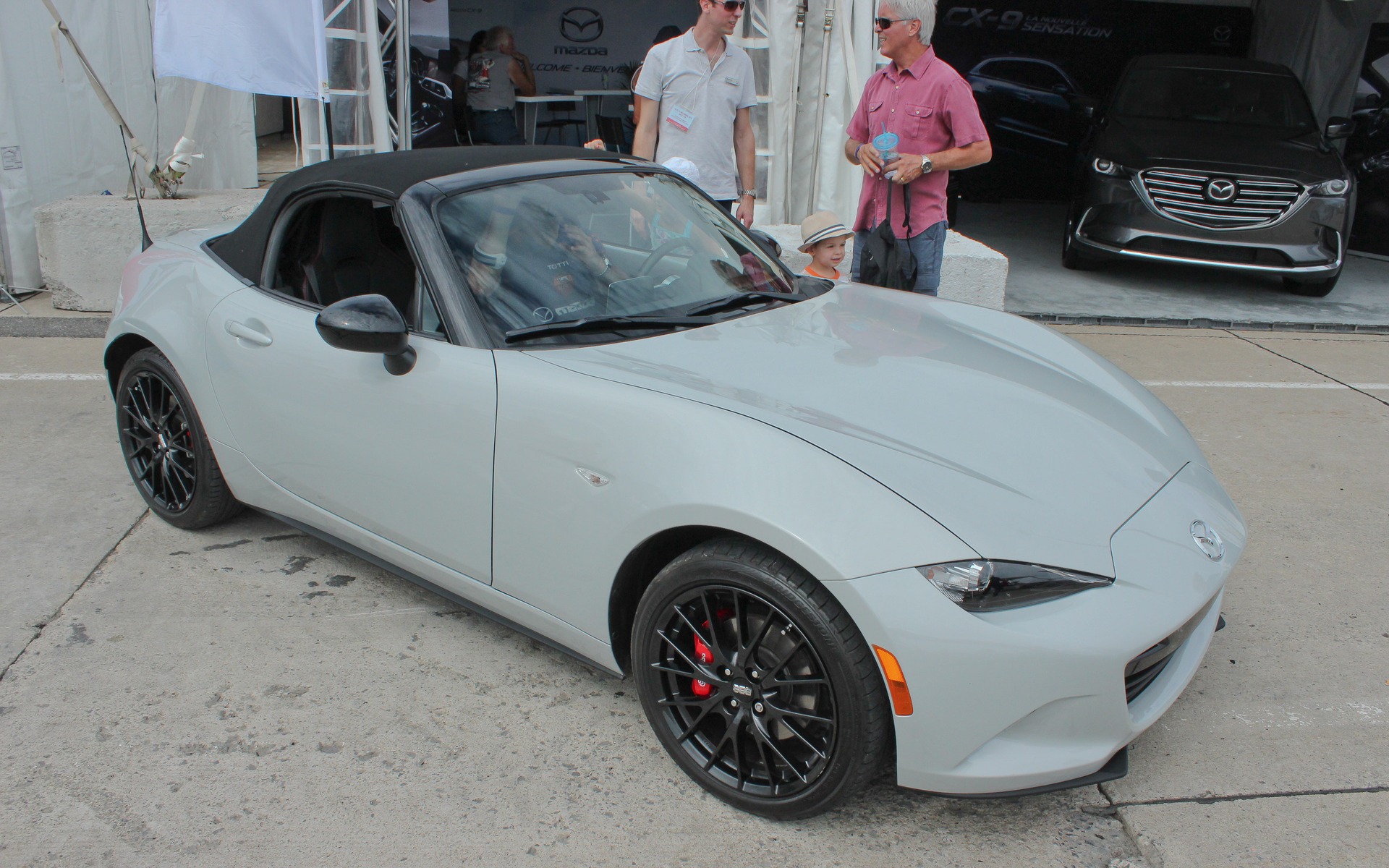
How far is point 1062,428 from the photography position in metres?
2.46

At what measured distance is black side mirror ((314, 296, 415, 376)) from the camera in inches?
101

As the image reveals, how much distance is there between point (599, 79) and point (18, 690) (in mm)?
12572

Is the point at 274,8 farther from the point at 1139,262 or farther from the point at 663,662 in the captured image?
the point at 1139,262

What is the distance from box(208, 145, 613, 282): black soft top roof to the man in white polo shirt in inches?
65.2

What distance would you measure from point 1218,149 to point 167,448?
7.65 metres

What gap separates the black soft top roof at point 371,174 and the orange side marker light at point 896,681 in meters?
1.85

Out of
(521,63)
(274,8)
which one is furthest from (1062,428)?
(521,63)

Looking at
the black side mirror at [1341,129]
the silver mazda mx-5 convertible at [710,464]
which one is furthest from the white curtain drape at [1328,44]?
the silver mazda mx-5 convertible at [710,464]

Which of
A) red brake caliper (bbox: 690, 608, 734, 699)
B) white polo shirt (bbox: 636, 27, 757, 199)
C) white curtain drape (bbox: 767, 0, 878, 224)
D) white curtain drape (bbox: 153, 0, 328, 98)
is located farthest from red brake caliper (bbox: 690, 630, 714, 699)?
white curtain drape (bbox: 767, 0, 878, 224)

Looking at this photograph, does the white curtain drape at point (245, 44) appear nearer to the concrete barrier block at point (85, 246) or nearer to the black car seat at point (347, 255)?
the concrete barrier block at point (85, 246)

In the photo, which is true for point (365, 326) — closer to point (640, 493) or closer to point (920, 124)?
point (640, 493)

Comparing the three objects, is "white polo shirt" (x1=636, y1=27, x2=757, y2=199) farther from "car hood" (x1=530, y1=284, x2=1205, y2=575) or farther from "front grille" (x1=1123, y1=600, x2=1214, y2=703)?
"front grille" (x1=1123, y1=600, x2=1214, y2=703)

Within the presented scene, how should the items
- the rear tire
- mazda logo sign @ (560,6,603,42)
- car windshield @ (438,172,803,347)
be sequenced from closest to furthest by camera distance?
car windshield @ (438,172,803,347) < the rear tire < mazda logo sign @ (560,6,603,42)

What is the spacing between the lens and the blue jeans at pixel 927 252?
4594 mm
